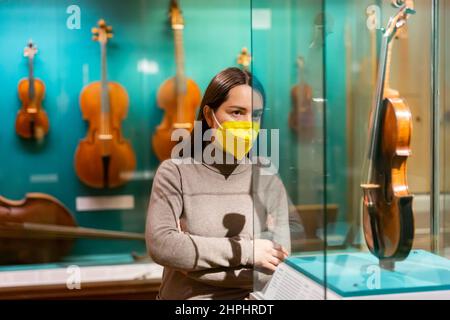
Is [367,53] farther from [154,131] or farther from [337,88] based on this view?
[154,131]

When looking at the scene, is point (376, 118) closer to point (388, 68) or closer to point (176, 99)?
point (388, 68)

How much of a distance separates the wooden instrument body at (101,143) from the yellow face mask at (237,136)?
1.54 meters

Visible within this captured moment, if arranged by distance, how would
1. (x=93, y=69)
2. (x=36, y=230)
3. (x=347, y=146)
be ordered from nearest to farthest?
(x=347, y=146) → (x=36, y=230) → (x=93, y=69)

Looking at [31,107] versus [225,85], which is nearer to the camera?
[225,85]

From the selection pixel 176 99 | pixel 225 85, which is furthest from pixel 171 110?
pixel 225 85

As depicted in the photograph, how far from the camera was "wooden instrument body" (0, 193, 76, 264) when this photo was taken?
2.67 m

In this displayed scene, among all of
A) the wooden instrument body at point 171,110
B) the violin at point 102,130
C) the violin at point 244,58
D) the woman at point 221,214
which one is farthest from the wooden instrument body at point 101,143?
the woman at point 221,214

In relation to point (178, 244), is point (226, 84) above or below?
above

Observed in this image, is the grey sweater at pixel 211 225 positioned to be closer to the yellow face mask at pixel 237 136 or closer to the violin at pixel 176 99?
the yellow face mask at pixel 237 136

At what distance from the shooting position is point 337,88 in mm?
1089

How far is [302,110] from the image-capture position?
114cm

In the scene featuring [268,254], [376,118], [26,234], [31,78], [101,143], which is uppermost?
[31,78]

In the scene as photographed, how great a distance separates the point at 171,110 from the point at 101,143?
0.35 m

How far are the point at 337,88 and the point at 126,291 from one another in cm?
166
